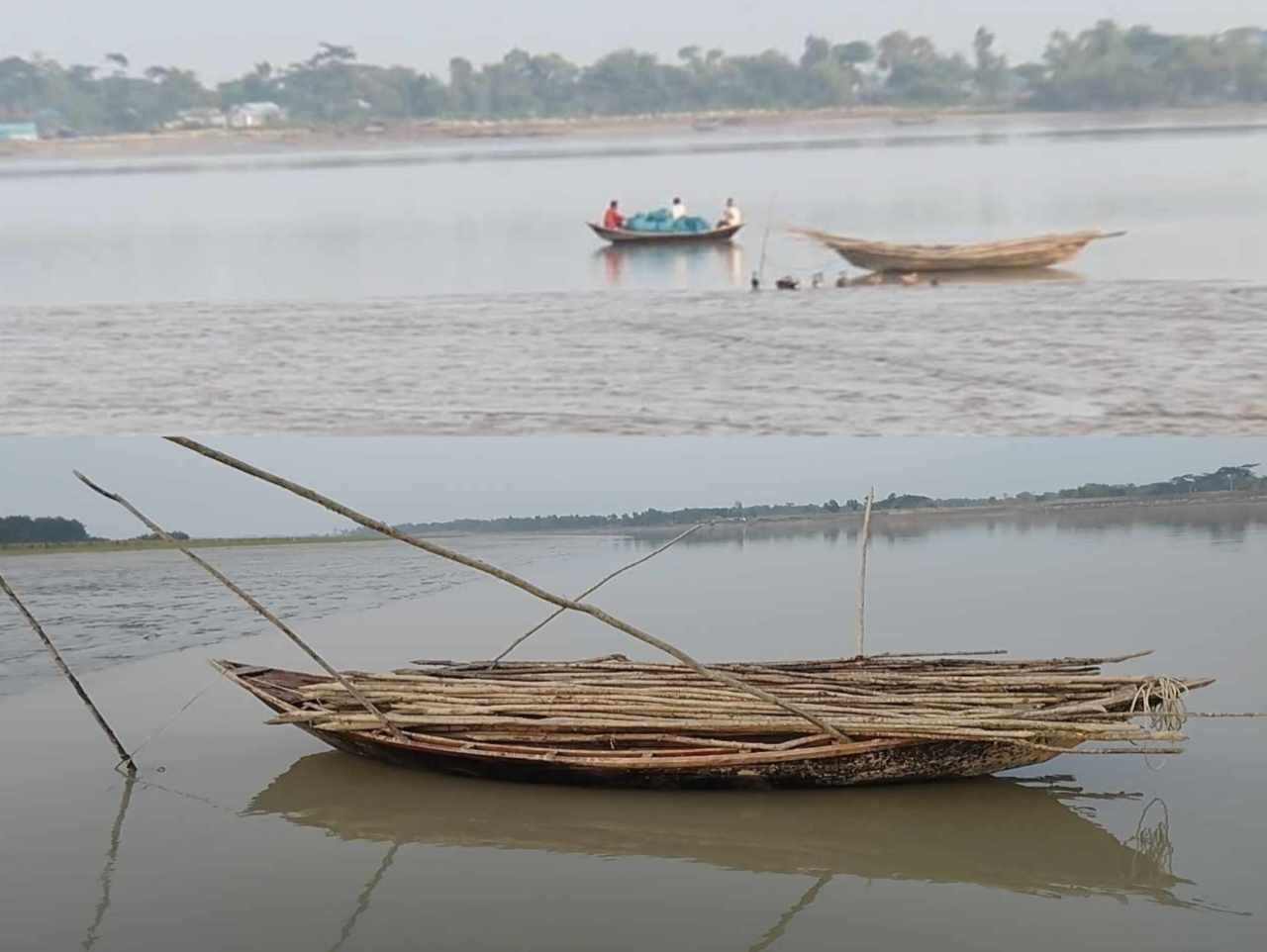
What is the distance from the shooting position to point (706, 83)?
169ft

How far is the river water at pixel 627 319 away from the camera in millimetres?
11133

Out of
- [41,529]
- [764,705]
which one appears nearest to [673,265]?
[41,529]

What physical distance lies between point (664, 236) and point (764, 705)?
2196 cm

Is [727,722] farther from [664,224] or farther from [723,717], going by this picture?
[664,224]

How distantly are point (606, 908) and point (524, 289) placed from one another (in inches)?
738

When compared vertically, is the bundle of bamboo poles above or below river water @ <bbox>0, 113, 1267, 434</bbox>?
above

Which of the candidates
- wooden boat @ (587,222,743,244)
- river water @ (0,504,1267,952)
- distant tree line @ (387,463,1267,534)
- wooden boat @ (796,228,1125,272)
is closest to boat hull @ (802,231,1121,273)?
wooden boat @ (796,228,1125,272)

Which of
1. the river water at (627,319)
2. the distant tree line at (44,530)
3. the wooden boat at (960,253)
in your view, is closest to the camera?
the distant tree line at (44,530)

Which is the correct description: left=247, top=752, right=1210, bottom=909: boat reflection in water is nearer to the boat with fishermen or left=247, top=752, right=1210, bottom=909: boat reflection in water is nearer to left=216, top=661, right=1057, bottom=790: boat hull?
left=216, top=661, right=1057, bottom=790: boat hull

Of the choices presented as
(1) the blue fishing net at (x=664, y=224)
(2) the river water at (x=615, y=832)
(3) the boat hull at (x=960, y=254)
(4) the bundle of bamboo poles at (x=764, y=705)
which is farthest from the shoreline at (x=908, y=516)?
(1) the blue fishing net at (x=664, y=224)

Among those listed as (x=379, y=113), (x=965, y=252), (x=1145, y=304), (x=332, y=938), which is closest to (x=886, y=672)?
(x=332, y=938)

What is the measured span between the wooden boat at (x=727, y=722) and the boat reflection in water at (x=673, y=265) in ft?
55.9

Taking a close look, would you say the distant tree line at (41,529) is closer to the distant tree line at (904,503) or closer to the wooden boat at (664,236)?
the distant tree line at (904,503)

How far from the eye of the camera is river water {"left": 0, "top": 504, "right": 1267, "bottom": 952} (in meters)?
3.84
